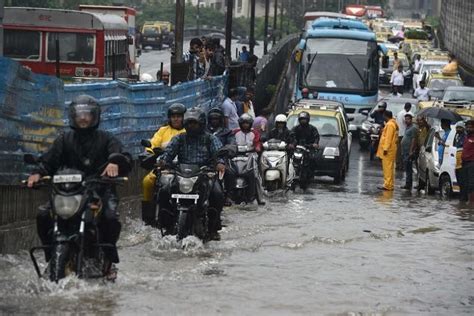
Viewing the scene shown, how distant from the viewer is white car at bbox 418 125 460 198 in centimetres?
2602

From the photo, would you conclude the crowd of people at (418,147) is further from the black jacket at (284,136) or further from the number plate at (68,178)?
the number plate at (68,178)

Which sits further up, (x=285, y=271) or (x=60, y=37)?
(x=60, y=37)

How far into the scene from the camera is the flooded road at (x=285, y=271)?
11.3 metres

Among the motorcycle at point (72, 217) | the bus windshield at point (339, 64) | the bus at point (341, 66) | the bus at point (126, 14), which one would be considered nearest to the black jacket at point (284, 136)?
the motorcycle at point (72, 217)

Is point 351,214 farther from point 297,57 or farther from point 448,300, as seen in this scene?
point 297,57

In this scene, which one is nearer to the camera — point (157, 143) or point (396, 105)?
point (157, 143)

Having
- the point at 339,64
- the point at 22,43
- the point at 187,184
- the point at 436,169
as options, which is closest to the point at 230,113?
the point at 436,169

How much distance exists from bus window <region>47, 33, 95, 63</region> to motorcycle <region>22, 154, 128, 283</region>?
950 inches

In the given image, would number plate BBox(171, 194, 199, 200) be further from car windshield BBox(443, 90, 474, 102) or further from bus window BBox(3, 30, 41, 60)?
car windshield BBox(443, 90, 474, 102)

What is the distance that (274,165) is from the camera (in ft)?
79.0

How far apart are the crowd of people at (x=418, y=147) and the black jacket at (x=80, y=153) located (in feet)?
42.8

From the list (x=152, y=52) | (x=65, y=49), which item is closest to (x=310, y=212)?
(x=65, y=49)

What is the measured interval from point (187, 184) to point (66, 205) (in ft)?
12.1

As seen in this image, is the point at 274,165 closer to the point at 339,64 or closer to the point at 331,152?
the point at 331,152
